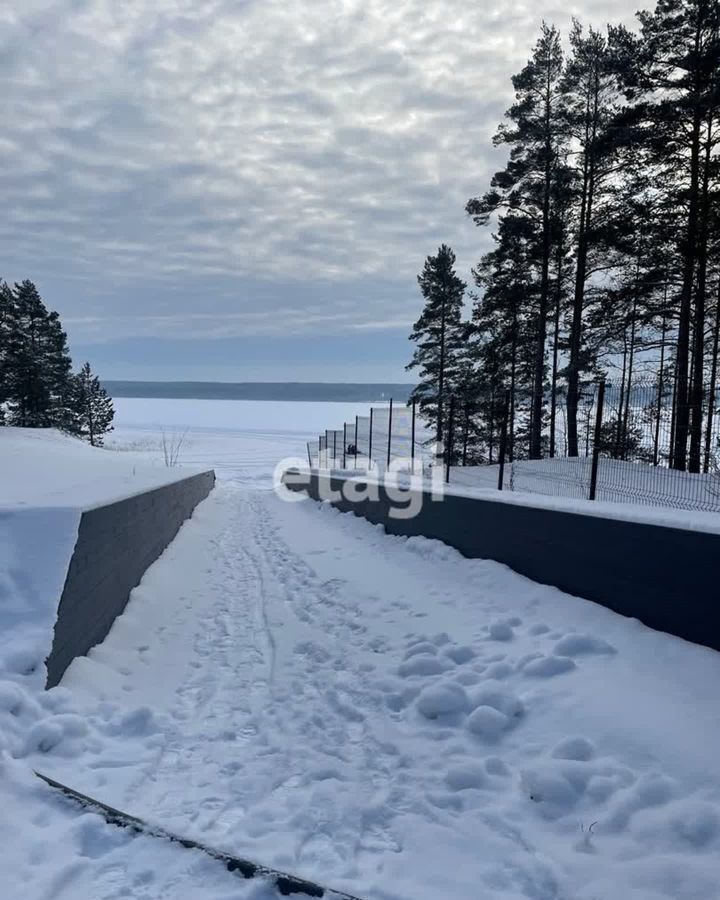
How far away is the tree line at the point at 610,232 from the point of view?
16.4 m

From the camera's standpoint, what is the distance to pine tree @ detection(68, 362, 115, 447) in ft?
173

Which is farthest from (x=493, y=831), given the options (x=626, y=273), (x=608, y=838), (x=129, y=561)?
(x=626, y=273)

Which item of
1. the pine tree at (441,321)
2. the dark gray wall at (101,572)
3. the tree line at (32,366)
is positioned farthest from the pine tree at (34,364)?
the dark gray wall at (101,572)

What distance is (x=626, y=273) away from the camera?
21.8 metres

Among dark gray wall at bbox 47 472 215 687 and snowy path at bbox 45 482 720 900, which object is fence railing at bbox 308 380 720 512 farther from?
dark gray wall at bbox 47 472 215 687

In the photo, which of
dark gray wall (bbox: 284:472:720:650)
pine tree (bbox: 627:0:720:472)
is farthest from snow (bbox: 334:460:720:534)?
pine tree (bbox: 627:0:720:472)

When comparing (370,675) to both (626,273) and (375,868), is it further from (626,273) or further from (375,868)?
(626,273)

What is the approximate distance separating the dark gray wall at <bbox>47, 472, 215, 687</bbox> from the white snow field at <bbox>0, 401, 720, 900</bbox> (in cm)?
22

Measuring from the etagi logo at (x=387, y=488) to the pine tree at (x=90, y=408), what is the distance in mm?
34791

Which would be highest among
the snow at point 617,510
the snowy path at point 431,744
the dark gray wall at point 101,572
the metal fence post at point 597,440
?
the metal fence post at point 597,440

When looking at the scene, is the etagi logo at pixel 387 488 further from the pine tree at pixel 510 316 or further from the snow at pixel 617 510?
the pine tree at pixel 510 316

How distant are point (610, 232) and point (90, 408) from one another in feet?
165

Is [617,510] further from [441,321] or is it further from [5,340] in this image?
[5,340]

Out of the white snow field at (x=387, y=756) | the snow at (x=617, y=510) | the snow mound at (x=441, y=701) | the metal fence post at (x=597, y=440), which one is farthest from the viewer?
the metal fence post at (x=597, y=440)
